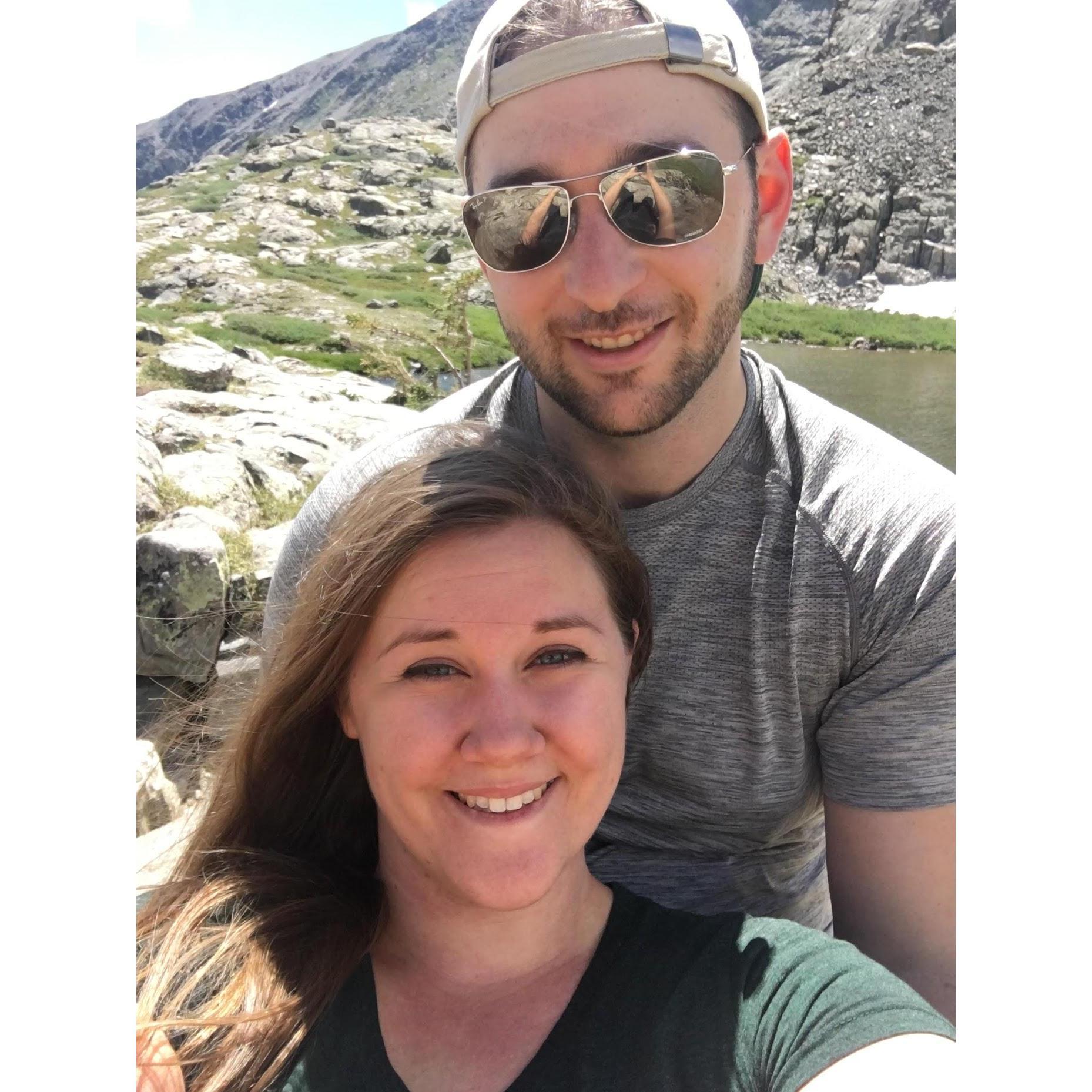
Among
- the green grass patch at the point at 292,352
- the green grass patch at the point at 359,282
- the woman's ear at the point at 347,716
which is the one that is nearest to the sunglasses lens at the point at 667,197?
the woman's ear at the point at 347,716

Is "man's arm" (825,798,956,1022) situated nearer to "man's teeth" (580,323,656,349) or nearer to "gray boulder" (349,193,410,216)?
"man's teeth" (580,323,656,349)

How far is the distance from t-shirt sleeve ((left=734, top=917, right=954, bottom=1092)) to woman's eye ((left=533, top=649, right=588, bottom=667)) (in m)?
0.57

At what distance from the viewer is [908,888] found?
215 centimetres

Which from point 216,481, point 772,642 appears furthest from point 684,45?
point 216,481

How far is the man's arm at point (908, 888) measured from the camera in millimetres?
2139

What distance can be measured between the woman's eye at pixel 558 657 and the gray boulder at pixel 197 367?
17.4 meters

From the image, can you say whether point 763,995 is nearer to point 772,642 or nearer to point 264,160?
point 772,642

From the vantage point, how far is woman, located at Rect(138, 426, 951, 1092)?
155cm

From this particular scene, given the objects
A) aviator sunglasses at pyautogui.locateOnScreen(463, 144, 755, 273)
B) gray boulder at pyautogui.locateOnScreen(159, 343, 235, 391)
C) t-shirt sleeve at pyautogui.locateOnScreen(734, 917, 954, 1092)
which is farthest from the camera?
gray boulder at pyautogui.locateOnScreen(159, 343, 235, 391)

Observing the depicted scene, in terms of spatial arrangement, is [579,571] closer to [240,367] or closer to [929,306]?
[240,367]

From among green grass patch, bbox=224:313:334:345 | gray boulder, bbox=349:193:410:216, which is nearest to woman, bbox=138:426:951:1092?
green grass patch, bbox=224:313:334:345

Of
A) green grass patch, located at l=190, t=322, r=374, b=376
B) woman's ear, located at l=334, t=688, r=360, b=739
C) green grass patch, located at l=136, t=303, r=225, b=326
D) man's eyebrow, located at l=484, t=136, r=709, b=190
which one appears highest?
green grass patch, located at l=136, t=303, r=225, b=326
